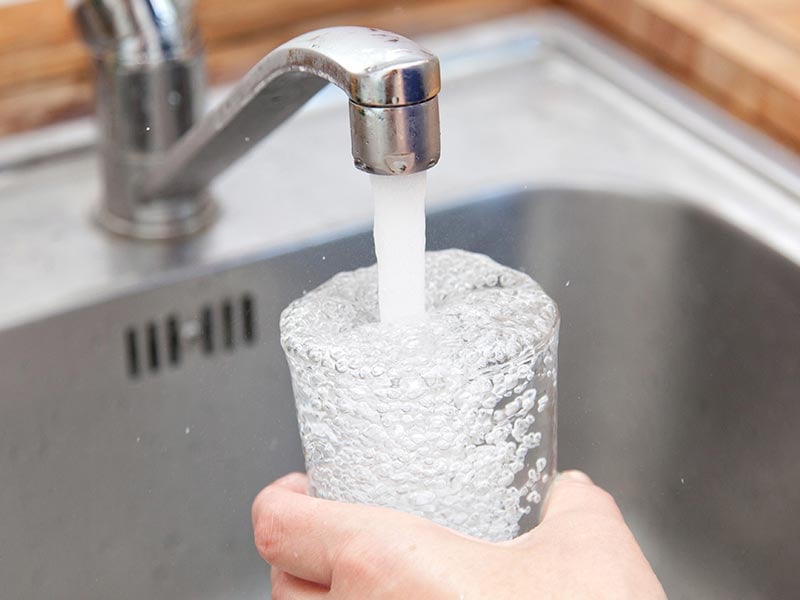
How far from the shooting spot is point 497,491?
36cm

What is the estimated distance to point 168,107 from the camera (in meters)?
0.54

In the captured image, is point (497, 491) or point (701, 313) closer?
point (497, 491)

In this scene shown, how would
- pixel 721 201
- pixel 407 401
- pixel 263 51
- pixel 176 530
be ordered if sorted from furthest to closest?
pixel 263 51 < pixel 721 201 < pixel 176 530 < pixel 407 401

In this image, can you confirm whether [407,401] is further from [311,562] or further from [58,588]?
[58,588]

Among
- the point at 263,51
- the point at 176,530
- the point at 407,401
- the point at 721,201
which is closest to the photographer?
the point at 407,401

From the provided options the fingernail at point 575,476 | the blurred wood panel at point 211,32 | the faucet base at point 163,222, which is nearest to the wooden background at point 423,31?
the blurred wood panel at point 211,32

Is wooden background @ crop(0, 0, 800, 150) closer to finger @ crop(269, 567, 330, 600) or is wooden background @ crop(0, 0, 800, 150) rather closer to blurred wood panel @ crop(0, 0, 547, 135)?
blurred wood panel @ crop(0, 0, 547, 135)

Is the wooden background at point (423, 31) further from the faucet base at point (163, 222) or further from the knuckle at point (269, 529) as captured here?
the knuckle at point (269, 529)

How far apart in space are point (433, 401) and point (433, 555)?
0.14 ft

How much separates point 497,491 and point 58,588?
0.20 meters

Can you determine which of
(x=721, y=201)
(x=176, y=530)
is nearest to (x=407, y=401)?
(x=176, y=530)

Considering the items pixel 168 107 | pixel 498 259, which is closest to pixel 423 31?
pixel 168 107

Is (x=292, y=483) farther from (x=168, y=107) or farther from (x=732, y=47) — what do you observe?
(x=732, y=47)

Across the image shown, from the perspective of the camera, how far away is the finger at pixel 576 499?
1.22 feet
